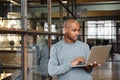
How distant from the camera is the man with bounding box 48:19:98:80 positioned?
9.00 ft

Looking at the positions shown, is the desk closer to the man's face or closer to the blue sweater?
the blue sweater

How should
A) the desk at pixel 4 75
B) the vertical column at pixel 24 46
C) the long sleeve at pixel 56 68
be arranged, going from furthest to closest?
the desk at pixel 4 75
the vertical column at pixel 24 46
the long sleeve at pixel 56 68

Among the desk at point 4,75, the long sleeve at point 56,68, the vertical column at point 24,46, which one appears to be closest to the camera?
the long sleeve at point 56,68

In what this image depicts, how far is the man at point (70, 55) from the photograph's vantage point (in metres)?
2.74

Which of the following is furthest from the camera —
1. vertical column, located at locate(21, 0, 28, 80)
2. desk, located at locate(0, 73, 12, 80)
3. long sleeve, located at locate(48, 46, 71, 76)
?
desk, located at locate(0, 73, 12, 80)

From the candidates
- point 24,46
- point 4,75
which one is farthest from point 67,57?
point 4,75

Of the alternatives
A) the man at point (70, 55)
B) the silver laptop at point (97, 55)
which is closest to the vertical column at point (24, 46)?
the man at point (70, 55)

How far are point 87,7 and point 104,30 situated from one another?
6543 millimetres

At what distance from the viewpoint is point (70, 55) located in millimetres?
2811

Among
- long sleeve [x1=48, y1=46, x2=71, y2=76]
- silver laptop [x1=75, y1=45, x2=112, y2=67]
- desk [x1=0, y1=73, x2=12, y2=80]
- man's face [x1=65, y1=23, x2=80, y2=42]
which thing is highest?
man's face [x1=65, y1=23, x2=80, y2=42]

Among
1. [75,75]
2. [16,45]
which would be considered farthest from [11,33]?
[75,75]

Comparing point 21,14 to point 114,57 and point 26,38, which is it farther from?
point 114,57

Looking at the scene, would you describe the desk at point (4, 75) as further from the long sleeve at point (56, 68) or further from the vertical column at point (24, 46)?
the long sleeve at point (56, 68)

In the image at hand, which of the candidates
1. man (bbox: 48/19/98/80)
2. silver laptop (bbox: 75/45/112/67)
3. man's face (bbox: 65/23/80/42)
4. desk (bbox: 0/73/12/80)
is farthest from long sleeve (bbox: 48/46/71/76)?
desk (bbox: 0/73/12/80)
